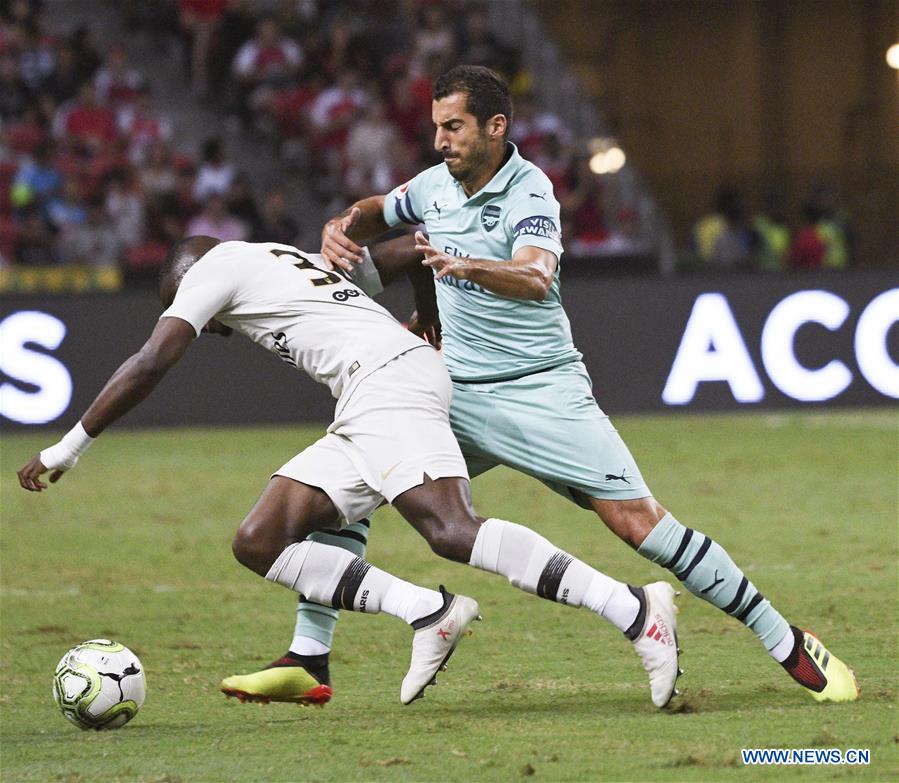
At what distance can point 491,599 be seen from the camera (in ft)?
23.3

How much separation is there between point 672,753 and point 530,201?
1771 mm

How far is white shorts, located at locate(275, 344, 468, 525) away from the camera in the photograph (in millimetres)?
4930

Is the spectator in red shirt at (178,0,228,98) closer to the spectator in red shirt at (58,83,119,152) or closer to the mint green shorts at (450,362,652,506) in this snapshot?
the spectator in red shirt at (58,83,119,152)

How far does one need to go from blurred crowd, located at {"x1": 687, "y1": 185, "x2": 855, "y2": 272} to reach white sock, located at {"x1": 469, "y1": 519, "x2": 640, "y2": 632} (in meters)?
12.2

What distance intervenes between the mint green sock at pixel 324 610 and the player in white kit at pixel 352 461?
0.44 feet

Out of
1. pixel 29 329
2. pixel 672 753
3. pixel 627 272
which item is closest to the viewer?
pixel 672 753

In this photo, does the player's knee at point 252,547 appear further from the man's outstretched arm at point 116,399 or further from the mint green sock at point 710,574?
the mint green sock at point 710,574

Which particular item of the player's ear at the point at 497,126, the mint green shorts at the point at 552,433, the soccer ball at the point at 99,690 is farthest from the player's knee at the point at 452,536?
the player's ear at the point at 497,126

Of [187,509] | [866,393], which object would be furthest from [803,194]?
[187,509]

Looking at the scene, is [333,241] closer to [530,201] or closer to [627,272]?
[530,201]

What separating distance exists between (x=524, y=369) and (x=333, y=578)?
91cm

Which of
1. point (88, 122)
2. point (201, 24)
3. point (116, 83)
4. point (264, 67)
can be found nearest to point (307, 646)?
point (88, 122)

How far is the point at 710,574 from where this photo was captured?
16.4ft

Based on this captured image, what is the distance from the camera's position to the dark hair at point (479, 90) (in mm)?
5094
